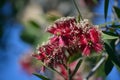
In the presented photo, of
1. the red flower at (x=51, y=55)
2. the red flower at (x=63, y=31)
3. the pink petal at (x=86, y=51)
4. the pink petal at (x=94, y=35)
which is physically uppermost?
the red flower at (x=63, y=31)

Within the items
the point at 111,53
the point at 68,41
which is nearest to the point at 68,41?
the point at 68,41

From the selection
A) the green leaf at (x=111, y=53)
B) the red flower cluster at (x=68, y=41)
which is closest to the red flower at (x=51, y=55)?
the red flower cluster at (x=68, y=41)

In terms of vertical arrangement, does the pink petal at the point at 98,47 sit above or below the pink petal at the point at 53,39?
below

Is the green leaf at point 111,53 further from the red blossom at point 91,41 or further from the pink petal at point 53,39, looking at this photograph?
the pink petal at point 53,39

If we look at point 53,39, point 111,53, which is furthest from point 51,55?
point 111,53

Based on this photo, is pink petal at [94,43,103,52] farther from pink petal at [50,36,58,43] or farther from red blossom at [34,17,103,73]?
pink petal at [50,36,58,43]

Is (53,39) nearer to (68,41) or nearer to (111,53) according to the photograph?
(68,41)

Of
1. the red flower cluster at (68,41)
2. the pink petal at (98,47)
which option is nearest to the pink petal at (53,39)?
the red flower cluster at (68,41)

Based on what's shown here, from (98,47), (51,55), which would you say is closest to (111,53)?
(98,47)
